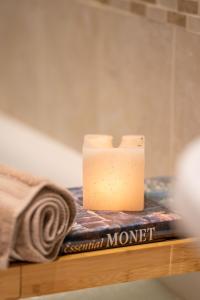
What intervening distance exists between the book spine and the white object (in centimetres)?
58

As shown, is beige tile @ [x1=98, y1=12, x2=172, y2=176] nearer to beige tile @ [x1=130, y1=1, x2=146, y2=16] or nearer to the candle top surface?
beige tile @ [x1=130, y1=1, x2=146, y2=16]

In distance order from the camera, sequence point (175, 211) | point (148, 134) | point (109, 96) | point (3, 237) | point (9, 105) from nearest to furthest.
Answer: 1. point (3, 237)
2. point (175, 211)
3. point (148, 134)
4. point (109, 96)
5. point (9, 105)

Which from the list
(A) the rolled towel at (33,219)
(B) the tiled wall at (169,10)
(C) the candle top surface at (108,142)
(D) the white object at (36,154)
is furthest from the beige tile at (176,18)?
(A) the rolled towel at (33,219)

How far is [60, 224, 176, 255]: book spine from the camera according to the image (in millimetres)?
989

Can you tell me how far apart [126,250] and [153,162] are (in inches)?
19.8

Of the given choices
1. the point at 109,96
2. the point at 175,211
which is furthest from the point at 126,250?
the point at 109,96

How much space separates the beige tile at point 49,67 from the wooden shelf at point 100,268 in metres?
0.71

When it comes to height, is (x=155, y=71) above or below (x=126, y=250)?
above

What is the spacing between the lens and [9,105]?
1.78m

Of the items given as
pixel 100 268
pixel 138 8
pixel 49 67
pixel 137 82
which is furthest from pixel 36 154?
pixel 100 268

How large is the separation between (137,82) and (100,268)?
68 centimetres

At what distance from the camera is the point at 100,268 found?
1006 millimetres

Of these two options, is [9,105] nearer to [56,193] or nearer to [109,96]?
[109,96]

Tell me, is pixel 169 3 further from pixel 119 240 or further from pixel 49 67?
pixel 119 240
